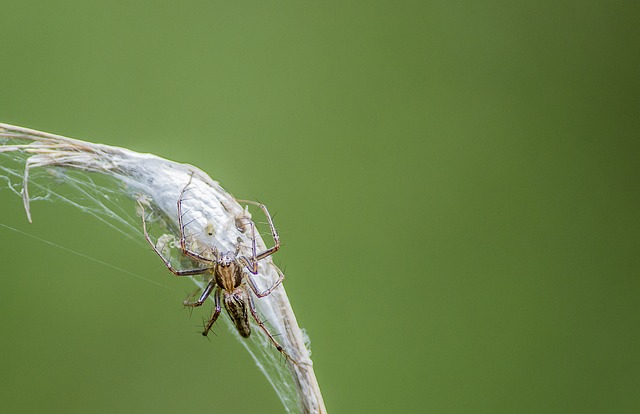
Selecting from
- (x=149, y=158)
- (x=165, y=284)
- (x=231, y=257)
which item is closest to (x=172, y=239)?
(x=231, y=257)

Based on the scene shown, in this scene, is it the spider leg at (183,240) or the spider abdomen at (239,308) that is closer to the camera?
the spider leg at (183,240)

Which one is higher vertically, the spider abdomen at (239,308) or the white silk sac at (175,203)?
the white silk sac at (175,203)

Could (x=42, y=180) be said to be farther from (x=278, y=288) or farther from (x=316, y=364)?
(x=316, y=364)

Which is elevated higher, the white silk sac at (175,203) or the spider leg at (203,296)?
the white silk sac at (175,203)

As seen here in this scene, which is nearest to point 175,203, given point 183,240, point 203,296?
point 183,240

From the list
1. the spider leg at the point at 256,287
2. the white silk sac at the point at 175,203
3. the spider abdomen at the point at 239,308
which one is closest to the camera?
the white silk sac at the point at 175,203

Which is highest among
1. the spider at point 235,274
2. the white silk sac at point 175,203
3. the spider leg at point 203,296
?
the white silk sac at point 175,203

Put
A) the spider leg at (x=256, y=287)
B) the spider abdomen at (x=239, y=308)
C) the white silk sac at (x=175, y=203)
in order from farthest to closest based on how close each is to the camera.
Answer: the spider abdomen at (x=239, y=308) < the spider leg at (x=256, y=287) < the white silk sac at (x=175, y=203)

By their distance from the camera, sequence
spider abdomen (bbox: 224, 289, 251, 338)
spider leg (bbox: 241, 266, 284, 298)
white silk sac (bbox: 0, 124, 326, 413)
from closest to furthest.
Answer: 1. white silk sac (bbox: 0, 124, 326, 413)
2. spider leg (bbox: 241, 266, 284, 298)
3. spider abdomen (bbox: 224, 289, 251, 338)
